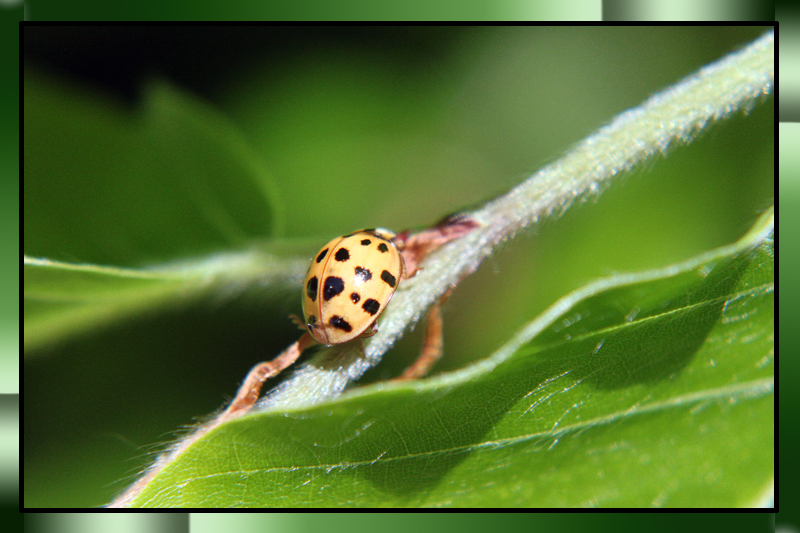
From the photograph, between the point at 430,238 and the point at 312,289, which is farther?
the point at 312,289

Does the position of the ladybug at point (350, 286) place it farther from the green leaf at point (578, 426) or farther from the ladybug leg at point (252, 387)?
the green leaf at point (578, 426)

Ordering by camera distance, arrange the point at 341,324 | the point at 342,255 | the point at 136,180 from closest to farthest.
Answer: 1. the point at 341,324
2. the point at 342,255
3. the point at 136,180

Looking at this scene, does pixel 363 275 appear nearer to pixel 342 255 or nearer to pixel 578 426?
pixel 342 255

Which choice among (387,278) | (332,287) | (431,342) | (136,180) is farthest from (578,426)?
(136,180)

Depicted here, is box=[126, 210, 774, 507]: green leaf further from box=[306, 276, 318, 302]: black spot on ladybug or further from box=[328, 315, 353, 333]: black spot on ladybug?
box=[306, 276, 318, 302]: black spot on ladybug

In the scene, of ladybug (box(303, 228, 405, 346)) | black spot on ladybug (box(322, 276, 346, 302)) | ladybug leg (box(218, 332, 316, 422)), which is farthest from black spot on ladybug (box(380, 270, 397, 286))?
ladybug leg (box(218, 332, 316, 422))

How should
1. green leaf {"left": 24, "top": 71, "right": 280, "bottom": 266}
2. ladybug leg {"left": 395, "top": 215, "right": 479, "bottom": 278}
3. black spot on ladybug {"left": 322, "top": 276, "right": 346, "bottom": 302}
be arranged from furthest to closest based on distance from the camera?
green leaf {"left": 24, "top": 71, "right": 280, "bottom": 266}
black spot on ladybug {"left": 322, "top": 276, "right": 346, "bottom": 302}
ladybug leg {"left": 395, "top": 215, "right": 479, "bottom": 278}
